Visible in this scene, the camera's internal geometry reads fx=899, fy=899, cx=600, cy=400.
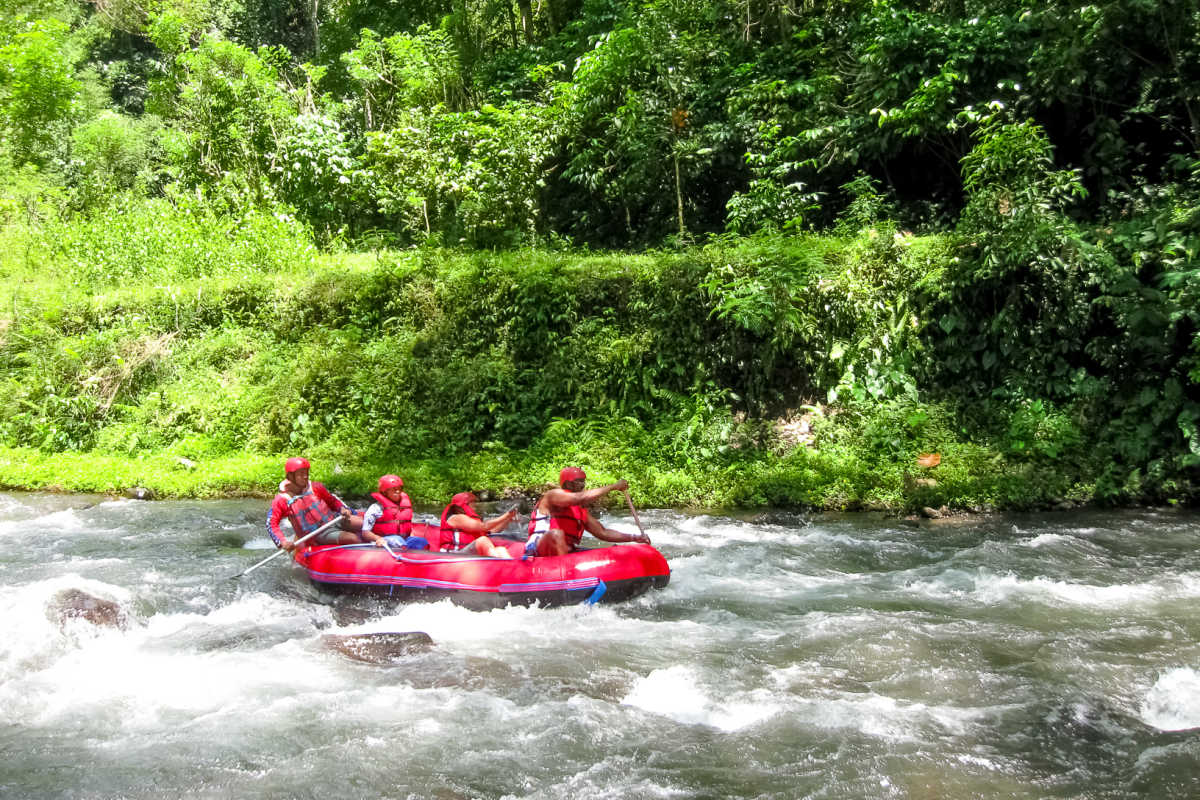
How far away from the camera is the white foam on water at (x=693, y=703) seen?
509cm

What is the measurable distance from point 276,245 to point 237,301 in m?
1.44

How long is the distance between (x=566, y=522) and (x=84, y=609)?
373cm

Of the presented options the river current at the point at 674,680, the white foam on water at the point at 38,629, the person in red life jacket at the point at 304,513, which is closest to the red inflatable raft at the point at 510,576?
the river current at the point at 674,680

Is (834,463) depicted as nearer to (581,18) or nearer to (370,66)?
(581,18)

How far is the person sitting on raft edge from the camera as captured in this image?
7934 mm

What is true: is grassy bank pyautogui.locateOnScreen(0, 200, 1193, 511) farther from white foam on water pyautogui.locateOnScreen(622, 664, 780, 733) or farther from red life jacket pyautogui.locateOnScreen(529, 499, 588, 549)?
white foam on water pyautogui.locateOnScreen(622, 664, 780, 733)

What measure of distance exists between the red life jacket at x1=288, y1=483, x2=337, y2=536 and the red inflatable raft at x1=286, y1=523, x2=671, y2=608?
96 centimetres

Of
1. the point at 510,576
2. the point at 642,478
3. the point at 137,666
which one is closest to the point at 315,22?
the point at 642,478

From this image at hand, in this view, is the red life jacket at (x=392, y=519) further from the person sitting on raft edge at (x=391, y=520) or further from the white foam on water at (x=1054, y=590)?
the white foam on water at (x=1054, y=590)

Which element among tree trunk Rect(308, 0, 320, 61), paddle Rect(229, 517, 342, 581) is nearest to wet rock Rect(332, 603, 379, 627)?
paddle Rect(229, 517, 342, 581)

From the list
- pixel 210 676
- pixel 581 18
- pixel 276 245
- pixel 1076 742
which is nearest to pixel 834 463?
pixel 1076 742

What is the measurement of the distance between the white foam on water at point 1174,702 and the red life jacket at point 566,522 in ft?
13.3

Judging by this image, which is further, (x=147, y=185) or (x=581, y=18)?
(x=147, y=185)

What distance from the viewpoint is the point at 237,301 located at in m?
14.7
